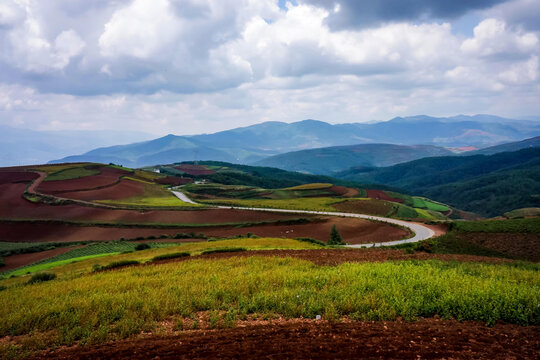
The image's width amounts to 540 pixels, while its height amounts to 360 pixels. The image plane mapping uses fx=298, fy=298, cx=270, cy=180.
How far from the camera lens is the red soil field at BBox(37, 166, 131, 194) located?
90.4 m

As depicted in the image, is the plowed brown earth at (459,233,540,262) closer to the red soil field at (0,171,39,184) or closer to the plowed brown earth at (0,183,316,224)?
the plowed brown earth at (0,183,316,224)

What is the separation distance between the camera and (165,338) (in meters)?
9.78

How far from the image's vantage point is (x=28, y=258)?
42531 mm

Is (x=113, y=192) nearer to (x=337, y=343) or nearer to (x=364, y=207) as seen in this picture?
(x=364, y=207)

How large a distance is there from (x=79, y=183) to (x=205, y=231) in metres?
66.1

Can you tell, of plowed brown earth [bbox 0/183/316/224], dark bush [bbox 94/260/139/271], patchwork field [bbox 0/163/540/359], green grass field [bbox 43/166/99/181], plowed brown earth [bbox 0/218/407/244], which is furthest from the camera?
green grass field [bbox 43/166/99/181]

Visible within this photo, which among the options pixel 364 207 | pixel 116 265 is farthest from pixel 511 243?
pixel 364 207

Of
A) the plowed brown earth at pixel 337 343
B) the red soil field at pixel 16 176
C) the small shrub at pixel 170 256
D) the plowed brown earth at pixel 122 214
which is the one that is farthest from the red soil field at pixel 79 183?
the plowed brown earth at pixel 337 343

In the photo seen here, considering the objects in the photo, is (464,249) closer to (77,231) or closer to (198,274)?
(198,274)

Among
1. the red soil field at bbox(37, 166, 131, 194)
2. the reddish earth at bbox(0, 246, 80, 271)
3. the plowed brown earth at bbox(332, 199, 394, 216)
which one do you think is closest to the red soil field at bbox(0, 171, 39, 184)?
the red soil field at bbox(37, 166, 131, 194)

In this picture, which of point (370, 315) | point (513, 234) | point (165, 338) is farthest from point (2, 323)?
point (513, 234)

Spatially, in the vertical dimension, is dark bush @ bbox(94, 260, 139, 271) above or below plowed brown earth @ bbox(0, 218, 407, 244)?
above

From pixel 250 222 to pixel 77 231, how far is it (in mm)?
35126

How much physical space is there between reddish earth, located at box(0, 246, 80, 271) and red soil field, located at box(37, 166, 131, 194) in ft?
166
